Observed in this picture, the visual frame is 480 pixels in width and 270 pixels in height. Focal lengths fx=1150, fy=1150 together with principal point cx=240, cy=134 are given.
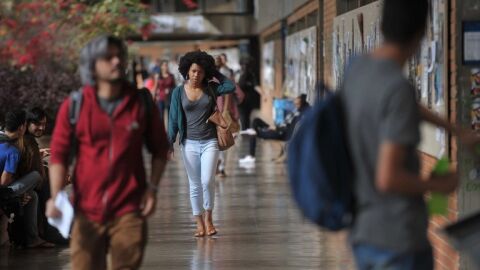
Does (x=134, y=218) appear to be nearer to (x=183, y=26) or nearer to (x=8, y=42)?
(x=8, y=42)

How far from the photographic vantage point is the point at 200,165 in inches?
421

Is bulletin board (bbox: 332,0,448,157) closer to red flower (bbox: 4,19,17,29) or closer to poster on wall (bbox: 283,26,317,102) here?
poster on wall (bbox: 283,26,317,102)

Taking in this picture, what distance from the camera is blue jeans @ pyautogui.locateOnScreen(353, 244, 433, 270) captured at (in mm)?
4434

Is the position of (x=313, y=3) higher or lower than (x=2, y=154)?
higher

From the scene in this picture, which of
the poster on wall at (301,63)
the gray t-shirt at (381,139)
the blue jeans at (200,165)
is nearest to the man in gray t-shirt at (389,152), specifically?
the gray t-shirt at (381,139)

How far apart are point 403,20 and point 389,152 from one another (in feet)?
1.73

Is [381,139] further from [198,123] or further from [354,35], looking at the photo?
[354,35]

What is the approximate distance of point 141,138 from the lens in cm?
588

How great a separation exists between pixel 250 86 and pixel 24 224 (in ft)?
35.7

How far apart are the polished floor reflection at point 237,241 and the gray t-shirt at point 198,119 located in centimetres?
97

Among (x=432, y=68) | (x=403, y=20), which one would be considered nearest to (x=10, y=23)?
(x=432, y=68)

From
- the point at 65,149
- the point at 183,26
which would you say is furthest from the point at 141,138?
the point at 183,26

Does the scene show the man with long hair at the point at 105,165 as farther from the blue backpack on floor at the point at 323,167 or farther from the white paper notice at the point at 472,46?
the white paper notice at the point at 472,46

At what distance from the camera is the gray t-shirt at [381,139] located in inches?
167
